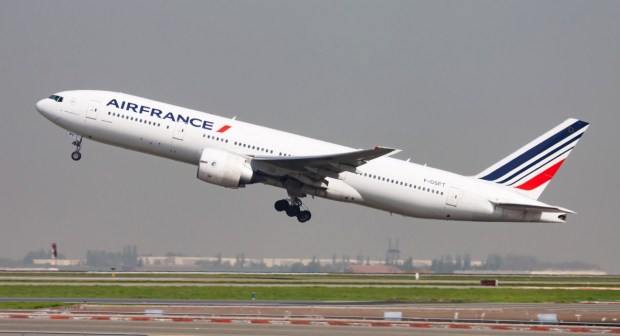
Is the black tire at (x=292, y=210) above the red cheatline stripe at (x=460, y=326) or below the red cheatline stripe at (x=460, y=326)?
above

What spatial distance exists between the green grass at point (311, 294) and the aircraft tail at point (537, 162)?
377 inches

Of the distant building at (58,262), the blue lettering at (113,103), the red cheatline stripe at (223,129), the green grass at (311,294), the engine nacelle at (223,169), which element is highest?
the blue lettering at (113,103)

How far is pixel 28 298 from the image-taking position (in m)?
39.7

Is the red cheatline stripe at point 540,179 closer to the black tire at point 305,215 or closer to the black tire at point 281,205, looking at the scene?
the black tire at point 305,215

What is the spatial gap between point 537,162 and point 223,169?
19.4m

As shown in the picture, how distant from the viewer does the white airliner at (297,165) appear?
50.4 meters

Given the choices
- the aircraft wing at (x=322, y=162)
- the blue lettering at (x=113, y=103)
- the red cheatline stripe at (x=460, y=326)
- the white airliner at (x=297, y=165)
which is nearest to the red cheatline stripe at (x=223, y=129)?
the white airliner at (x=297, y=165)

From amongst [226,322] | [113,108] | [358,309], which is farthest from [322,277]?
[226,322]

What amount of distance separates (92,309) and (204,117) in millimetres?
19222

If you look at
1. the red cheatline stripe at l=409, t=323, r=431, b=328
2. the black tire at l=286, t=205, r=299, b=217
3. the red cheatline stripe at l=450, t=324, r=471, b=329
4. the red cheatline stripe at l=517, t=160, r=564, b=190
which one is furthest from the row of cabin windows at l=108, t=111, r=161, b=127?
the red cheatline stripe at l=450, t=324, r=471, b=329

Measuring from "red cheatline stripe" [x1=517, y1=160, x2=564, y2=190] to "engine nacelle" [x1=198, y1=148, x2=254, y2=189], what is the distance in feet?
55.2

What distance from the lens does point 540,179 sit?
54688mm

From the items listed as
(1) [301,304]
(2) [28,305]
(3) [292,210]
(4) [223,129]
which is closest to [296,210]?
(3) [292,210]

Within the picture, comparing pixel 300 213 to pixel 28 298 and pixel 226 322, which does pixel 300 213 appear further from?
pixel 226 322
